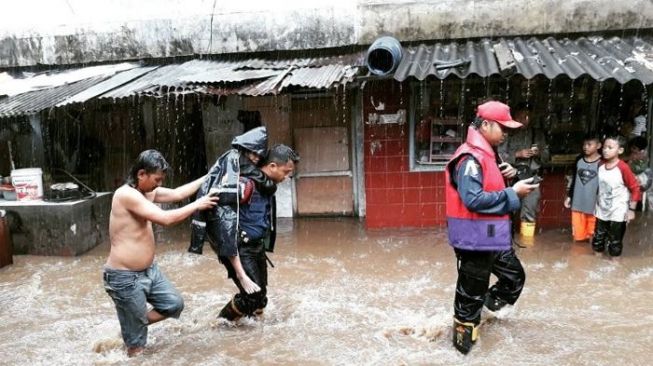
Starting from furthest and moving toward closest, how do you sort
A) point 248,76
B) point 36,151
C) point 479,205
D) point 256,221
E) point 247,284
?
point 36,151, point 248,76, point 256,221, point 247,284, point 479,205

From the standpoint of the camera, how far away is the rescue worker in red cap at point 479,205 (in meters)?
3.54

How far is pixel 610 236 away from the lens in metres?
6.23

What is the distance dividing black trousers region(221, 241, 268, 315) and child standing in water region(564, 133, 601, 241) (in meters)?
4.45

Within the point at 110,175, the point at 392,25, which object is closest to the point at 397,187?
the point at 392,25

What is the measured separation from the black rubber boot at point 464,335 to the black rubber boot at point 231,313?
73.4 inches

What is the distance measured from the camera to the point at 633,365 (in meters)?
3.86

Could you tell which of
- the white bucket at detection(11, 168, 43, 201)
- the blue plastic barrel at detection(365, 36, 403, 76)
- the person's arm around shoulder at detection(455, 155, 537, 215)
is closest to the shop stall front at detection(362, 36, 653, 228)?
the blue plastic barrel at detection(365, 36, 403, 76)

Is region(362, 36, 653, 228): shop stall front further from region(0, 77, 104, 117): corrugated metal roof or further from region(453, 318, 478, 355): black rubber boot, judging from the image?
region(0, 77, 104, 117): corrugated metal roof

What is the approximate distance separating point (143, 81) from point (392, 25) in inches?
151

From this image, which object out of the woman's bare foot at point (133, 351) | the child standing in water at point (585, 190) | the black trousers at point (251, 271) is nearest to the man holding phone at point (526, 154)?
the child standing in water at point (585, 190)

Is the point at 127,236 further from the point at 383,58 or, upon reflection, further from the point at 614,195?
the point at 614,195

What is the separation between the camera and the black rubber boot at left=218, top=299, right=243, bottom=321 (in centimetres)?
442

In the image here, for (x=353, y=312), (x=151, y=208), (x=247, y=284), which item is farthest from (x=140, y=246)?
(x=353, y=312)

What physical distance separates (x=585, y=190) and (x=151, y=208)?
5388mm
